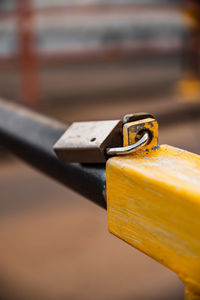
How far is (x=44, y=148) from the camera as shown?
1.63ft

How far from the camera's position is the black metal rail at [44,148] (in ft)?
1.32

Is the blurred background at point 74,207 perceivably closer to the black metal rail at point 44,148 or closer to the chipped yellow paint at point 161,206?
the black metal rail at point 44,148

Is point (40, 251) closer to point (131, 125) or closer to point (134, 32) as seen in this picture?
point (131, 125)

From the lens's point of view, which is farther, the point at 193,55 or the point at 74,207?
the point at 193,55

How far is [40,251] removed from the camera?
1.13 meters

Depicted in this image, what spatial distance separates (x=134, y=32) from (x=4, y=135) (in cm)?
939

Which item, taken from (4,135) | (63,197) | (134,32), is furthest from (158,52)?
(134,32)

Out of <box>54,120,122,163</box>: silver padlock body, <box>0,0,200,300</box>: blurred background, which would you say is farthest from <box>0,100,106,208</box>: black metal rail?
<box>0,0,200,300</box>: blurred background

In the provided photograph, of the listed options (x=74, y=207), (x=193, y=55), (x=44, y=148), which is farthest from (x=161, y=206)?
(x=193, y=55)

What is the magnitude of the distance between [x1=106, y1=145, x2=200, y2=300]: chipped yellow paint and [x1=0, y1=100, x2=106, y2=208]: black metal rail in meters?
0.04

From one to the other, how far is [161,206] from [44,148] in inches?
9.3

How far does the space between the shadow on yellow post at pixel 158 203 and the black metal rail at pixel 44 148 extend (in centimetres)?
4

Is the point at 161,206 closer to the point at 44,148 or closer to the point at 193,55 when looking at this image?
the point at 44,148

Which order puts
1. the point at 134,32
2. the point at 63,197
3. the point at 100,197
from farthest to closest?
the point at 134,32, the point at 63,197, the point at 100,197
